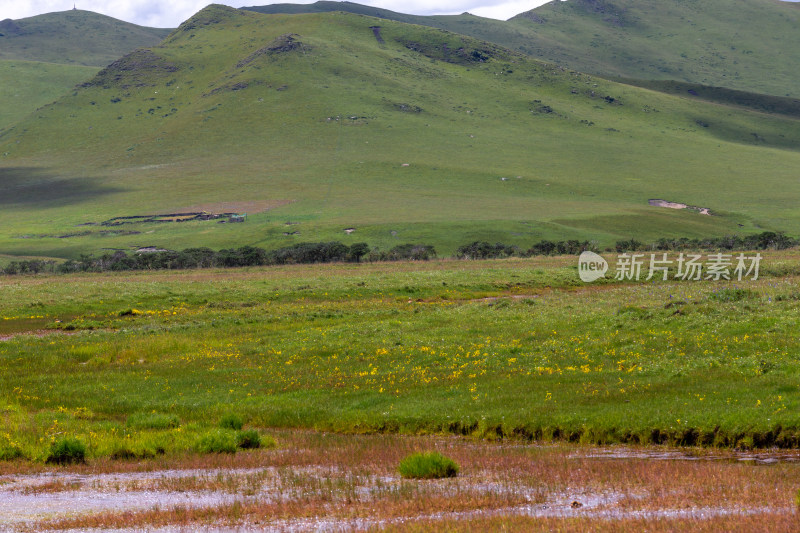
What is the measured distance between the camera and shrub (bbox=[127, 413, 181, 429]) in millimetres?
22578

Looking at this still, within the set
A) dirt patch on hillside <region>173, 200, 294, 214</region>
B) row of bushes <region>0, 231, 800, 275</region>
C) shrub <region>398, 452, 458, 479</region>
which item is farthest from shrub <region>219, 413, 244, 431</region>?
dirt patch on hillside <region>173, 200, 294, 214</region>

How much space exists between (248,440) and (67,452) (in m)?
4.50

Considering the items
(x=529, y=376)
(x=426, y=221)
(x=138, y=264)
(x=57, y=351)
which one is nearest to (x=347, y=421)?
(x=529, y=376)

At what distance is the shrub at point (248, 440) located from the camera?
2023cm

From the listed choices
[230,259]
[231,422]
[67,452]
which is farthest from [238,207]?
[67,452]

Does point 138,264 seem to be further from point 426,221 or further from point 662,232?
point 662,232

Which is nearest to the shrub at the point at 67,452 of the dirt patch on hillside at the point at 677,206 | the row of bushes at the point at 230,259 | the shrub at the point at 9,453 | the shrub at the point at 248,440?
the shrub at the point at 9,453

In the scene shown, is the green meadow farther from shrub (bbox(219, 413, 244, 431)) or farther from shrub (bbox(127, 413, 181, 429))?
shrub (bbox(219, 413, 244, 431))

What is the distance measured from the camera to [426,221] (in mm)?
160875

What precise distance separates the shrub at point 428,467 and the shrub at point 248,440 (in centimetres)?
534

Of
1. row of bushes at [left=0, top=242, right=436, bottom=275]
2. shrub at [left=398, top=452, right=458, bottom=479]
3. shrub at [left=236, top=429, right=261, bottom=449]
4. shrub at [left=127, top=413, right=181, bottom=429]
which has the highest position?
shrub at [left=398, top=452, right=458, bottom=479]

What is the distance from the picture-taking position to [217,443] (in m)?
19.9

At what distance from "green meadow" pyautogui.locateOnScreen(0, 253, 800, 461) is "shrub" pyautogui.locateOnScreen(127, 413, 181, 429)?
0.22ft

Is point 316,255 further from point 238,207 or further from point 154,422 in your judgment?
point 154,422
